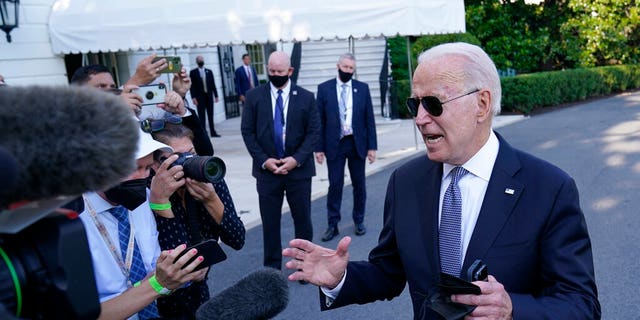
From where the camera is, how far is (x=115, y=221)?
7.30ft

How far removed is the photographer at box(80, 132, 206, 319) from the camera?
6.60 feet

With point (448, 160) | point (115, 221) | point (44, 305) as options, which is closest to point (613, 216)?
point (448, 160)

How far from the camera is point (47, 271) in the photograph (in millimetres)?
891

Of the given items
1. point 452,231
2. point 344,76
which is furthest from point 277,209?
point 452,231

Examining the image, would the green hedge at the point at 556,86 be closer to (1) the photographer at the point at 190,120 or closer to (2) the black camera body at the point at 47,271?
(1) the photographer at the point at 190,120

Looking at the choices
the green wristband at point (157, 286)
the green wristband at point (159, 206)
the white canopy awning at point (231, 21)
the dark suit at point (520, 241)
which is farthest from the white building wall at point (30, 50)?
the dark suit at point (520, 241)

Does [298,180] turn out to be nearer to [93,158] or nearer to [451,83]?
[451,83]

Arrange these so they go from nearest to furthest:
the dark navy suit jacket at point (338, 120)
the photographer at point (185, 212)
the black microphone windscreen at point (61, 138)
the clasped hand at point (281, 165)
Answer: the black microphone windscreen at point (61, 138), the photographer at point (185, 212), the clasped hand at point (281, 165), the dark navy suit jacket at point (338, 120)

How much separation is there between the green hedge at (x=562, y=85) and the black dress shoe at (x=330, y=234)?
496 inches

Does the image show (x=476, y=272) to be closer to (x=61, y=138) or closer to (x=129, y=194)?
(x=61, y=138)

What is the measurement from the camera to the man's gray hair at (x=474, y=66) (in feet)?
6.36

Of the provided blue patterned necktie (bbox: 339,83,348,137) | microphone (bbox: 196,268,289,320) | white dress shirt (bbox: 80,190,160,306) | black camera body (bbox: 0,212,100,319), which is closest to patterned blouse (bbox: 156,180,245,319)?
white dress shirt (bbox: 80,190,160,306)

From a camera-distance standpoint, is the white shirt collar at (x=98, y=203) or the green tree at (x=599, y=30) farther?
the green tree at (x=599, y=30)

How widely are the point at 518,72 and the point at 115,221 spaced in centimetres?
2184
